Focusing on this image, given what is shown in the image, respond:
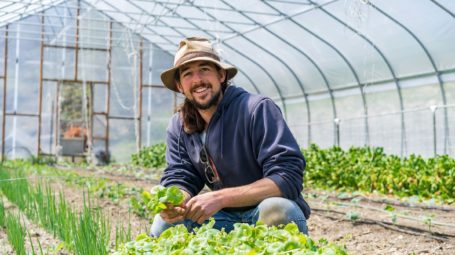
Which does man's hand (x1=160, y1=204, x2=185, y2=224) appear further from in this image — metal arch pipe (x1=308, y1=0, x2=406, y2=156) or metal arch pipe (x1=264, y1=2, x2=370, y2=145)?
metal arch pipe (x1=264, y1=2, x2=370, y2=145)

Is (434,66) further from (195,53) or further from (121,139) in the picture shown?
(121,139)

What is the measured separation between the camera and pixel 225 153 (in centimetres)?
235

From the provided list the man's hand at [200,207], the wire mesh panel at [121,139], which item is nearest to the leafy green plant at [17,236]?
the man's hand at [200,207]

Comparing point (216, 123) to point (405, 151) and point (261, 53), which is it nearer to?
point (405, 151)

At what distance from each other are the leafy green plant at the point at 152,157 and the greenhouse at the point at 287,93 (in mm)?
38

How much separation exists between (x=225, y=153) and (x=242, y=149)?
0.21ft

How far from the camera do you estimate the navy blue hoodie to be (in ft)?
7.13

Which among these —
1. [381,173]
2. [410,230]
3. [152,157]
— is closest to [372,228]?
[410,230]

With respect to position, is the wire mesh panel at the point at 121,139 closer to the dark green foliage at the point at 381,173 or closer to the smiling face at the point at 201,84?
the dark green foliage at the point at 381,173

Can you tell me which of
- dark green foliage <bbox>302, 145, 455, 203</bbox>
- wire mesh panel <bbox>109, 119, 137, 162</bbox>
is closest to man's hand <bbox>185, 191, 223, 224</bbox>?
dark green foliage <bbox>302, 145, 455, 203</bbox>

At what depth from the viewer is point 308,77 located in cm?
1188

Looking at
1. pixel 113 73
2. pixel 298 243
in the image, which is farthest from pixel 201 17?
pixel 298 243

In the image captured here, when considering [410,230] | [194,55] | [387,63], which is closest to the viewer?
[194,55]

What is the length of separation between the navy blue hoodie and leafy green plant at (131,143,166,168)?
390 inches
